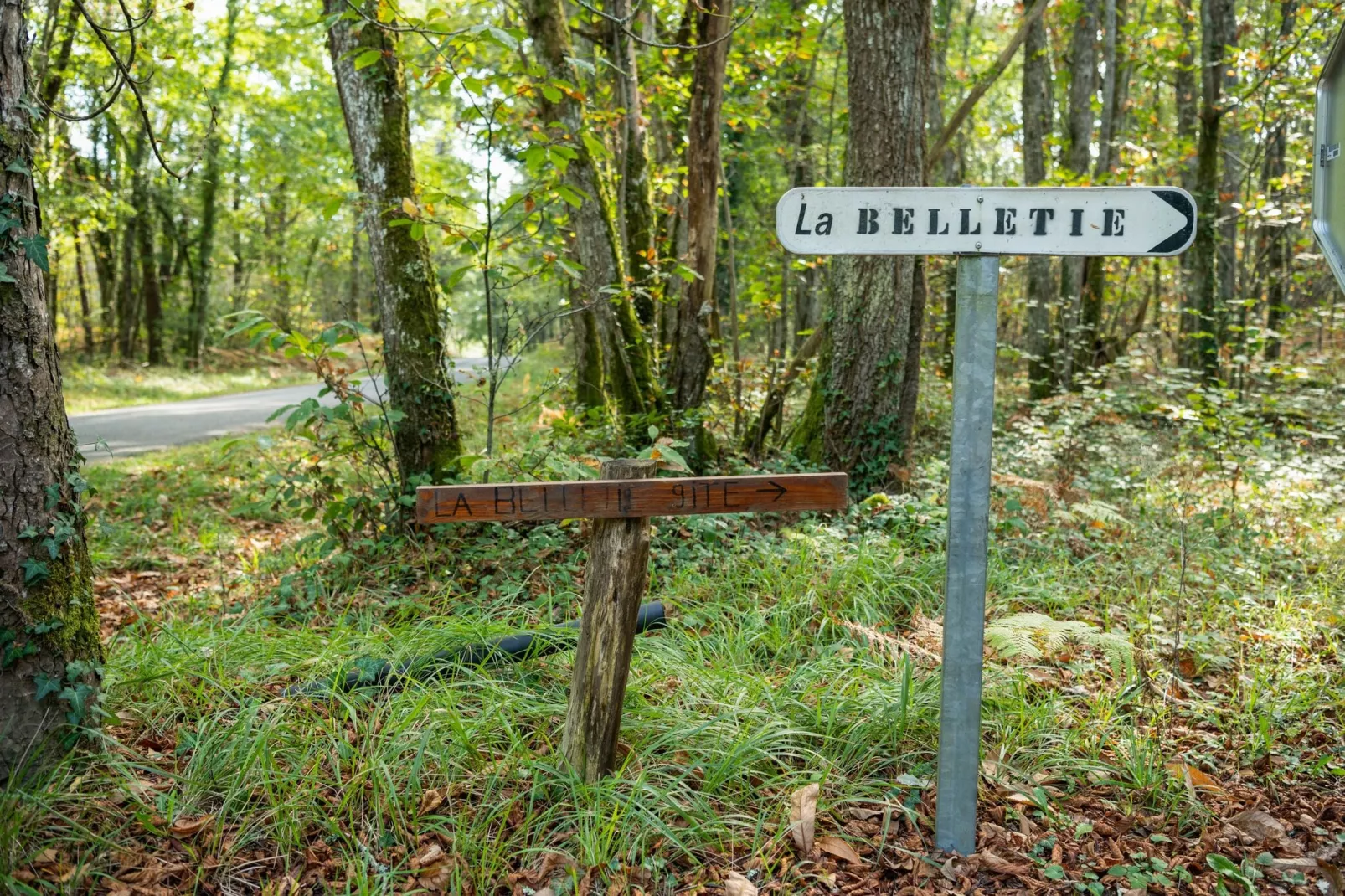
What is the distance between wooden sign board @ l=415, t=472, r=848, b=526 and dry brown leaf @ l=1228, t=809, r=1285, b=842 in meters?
1.79

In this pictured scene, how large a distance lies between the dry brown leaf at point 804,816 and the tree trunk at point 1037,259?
10.6 metres

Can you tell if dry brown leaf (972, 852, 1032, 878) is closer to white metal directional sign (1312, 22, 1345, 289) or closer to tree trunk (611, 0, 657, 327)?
white metal directional sign (1312, 22, 1345, 289)

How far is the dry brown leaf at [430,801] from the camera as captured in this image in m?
3.02

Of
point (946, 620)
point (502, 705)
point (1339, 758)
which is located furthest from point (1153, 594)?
point (502, 705)

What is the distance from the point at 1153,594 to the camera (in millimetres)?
5086

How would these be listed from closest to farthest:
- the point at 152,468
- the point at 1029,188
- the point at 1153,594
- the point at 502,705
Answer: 1. the point at 1029,188
2. the point at 502,705
3. the point at 1153,594
4. the point at 152,468

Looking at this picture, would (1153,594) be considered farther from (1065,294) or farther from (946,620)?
(1065,294)

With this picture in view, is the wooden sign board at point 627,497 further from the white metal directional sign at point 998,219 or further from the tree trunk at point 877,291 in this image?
the tree trunk at point 877,291

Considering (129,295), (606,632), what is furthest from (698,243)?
(129,295)

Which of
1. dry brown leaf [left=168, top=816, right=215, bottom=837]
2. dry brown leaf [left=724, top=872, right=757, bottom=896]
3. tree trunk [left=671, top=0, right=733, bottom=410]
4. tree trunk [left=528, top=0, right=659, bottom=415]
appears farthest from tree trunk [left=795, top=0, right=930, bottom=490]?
dry brown leaf [left=168, top=816, right=215, bottom=837]

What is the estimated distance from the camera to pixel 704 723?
3.45 meters

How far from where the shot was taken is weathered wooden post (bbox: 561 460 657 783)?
9.91ft

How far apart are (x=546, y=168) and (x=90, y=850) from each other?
465 cm

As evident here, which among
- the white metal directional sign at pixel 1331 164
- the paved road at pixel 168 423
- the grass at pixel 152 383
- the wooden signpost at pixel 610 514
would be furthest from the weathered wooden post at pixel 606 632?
the grass at pixel 152 383
